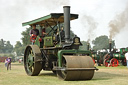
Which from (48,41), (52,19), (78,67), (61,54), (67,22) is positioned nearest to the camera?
(78,67)

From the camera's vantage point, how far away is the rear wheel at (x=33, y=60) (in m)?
10.8

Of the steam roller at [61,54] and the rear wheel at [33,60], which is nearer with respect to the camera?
the steam roller at [61,54]

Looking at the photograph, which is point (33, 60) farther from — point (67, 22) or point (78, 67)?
point (78, 67)

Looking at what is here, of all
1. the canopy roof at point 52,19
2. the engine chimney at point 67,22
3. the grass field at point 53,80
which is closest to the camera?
the grass field at point 53,80

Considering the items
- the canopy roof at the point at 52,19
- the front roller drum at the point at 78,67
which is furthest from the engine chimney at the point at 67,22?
the front roller drum at the point at 78,67

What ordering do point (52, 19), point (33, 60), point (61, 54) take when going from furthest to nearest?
point (33, 60)
point (52, 19)
point (61, 54)

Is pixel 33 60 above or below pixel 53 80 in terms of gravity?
above

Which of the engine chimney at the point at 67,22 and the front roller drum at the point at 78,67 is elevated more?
the engine chimney at the point at 67,22

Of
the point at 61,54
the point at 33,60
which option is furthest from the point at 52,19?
the point at 61,54

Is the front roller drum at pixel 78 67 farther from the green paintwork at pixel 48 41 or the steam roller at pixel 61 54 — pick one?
the green paintwork at pixel 48 41

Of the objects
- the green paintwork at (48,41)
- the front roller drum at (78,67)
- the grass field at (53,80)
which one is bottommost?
the grass field at (53,80)

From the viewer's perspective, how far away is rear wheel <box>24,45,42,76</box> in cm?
1076

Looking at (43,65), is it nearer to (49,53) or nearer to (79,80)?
(49,53)

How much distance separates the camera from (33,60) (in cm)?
1125
